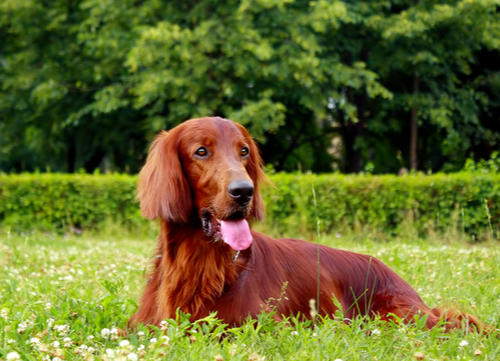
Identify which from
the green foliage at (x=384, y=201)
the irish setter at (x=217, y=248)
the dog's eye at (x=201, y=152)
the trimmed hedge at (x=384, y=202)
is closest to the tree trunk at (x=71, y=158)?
the trimmed hedge at (x=384, y=202)

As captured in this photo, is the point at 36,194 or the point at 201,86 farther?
the point at 201,86

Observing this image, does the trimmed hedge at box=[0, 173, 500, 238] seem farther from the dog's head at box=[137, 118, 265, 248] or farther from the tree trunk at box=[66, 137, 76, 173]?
the tree trunk at box=[66, 137, 76, 173]

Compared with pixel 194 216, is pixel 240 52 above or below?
above

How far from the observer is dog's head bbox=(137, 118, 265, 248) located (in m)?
2.86

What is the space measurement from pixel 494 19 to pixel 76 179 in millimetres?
11773

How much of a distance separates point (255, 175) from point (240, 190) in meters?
0.59

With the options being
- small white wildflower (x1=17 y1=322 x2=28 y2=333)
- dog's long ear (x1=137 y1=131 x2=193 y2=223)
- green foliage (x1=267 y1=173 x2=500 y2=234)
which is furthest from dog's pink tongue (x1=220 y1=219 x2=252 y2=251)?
green foliage (x1=267 y1=173 x2=500 y2=234)

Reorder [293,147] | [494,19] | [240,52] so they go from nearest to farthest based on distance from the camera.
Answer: [240,52] < [494,19] < [293,147]

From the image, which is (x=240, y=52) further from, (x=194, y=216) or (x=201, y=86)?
(x=194, y=216)

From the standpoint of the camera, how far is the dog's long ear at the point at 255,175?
3223mm

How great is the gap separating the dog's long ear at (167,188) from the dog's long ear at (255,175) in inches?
15.9

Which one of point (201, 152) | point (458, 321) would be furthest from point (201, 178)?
point (458, 321)

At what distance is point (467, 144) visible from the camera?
1548 cm

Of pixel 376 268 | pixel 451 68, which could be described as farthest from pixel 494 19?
pixel 376 268
